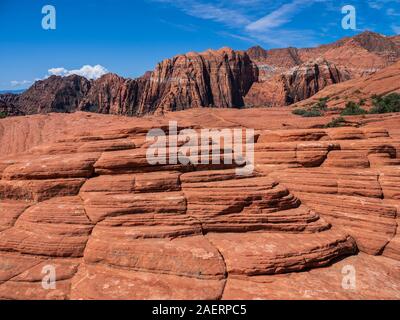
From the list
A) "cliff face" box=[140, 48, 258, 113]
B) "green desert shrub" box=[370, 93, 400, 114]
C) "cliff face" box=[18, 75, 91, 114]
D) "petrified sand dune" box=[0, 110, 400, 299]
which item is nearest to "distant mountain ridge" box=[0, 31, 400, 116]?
"cliff face" box=[140, 48, 258, 113]

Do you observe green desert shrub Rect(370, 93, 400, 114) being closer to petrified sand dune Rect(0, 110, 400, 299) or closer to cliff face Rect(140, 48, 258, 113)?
petrified sand dune Rect(0, 110, 400, 299)

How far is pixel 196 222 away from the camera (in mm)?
12930

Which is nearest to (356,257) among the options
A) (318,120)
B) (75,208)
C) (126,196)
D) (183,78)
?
(126,196)

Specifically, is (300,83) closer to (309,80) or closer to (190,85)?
(309,80)

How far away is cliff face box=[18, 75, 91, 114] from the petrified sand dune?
485 feet

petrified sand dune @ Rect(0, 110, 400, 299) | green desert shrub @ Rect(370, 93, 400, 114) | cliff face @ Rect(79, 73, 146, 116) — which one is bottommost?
petrified sand dune @ Rect(0, 110, 400, 299)

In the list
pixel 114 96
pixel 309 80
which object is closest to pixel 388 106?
pixel 309 80

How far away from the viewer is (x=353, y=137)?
18.3m

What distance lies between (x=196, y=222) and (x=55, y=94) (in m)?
162

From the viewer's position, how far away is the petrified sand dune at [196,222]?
11.0m

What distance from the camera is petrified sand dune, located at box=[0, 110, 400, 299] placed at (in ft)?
36.1

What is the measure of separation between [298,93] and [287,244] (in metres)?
122

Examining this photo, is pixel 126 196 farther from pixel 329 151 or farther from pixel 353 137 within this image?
pixel 353 137
